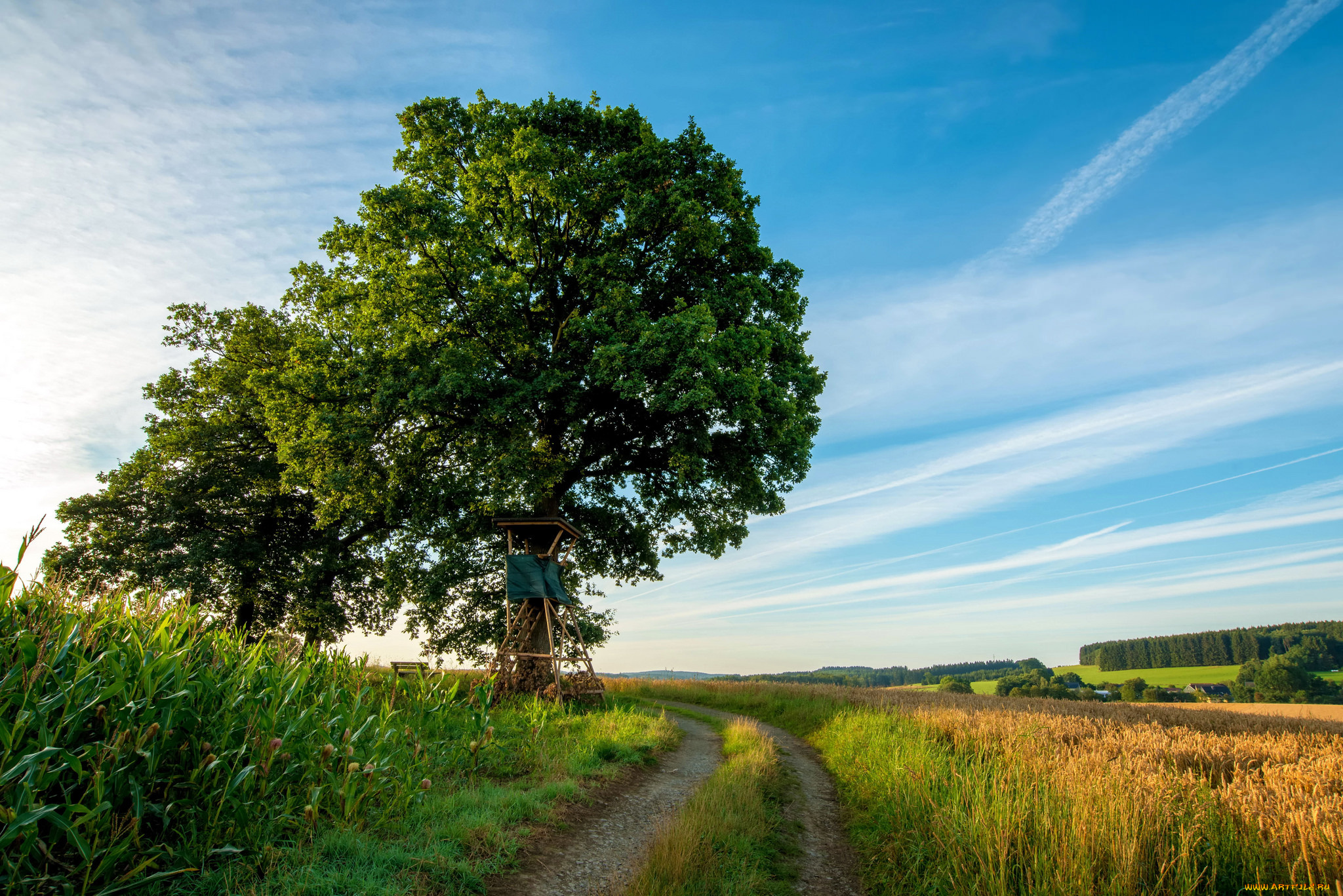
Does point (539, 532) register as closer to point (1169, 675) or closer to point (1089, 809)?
point (1089, 809)

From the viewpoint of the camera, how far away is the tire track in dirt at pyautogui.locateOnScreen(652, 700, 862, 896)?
632cm

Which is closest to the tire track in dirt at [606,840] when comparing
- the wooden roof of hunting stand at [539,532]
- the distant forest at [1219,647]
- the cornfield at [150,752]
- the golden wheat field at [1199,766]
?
the cornfield at [150,752]

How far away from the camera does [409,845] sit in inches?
217

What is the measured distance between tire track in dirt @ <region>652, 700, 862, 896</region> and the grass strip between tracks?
0.68ft

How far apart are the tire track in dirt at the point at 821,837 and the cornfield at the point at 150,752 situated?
178 inches

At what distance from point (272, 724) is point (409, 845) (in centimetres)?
168

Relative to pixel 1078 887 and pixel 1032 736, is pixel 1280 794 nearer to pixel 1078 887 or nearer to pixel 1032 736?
pixel 1078 887

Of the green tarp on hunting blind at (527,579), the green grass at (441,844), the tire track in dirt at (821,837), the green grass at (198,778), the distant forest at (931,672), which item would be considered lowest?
the distant forest at (931,672)

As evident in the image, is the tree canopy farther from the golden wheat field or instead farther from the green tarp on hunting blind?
the golden wheat field

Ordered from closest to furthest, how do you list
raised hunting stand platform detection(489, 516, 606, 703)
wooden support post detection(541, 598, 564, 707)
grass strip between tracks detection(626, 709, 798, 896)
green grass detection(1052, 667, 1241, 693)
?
grass strip between tracks detection(626, 709, 798, 896), wooden support post detection(541, 598, 564, 707), raised hunting stand platform detection(489, 516, 606, 703), green grass detection(1052, 667, 1241, 693)

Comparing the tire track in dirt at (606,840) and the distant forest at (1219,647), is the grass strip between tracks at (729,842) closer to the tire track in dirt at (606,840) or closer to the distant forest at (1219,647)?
the tire track in dirt at (606,840)

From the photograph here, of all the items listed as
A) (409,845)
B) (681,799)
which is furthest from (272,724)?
(681,799)

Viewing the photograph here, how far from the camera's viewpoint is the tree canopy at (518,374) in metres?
16.8

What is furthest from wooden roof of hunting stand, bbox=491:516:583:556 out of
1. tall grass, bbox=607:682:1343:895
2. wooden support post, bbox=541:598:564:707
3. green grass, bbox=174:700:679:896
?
tall grass, bbox=607:682:1343:895
